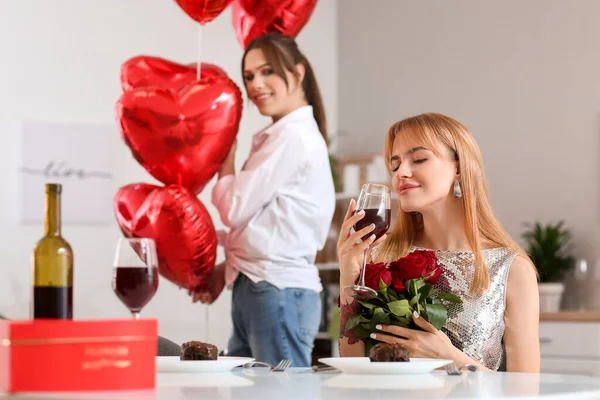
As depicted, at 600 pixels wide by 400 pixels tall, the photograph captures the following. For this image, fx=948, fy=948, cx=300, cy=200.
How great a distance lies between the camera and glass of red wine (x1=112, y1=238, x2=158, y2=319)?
57.7 inches

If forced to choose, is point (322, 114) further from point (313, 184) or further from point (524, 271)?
point (524, 271)

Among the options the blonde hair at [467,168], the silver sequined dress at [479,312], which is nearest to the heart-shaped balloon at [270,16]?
the blonde hair at [467,168]

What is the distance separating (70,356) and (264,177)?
1.84m

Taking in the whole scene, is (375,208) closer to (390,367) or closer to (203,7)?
(390,367)

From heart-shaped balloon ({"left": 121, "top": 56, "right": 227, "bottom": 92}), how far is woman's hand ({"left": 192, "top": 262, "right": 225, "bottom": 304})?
63 cm

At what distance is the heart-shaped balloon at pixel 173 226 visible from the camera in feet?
9.56

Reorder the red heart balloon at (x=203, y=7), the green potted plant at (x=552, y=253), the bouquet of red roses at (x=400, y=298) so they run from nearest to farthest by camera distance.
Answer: the bouquet of red roses at (x=400, y=298)
the red heart balloon at (x=203, y=7)
the green potted plant at (x=552, y=253)

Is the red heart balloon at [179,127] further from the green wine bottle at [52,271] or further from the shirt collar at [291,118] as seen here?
the green wine bottle at [52,271]

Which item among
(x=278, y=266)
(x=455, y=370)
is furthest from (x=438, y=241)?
(x=278, y=266)

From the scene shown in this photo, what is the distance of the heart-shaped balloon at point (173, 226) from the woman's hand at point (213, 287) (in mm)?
78

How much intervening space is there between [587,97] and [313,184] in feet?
7.14

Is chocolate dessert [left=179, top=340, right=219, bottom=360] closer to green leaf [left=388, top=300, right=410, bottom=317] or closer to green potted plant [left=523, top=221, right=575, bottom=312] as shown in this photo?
green leaf [left=388, top=300, right=410, bottom=317]

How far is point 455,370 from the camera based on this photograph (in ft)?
4.93

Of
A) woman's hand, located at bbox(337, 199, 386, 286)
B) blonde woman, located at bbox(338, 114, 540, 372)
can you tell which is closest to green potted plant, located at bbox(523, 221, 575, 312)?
blonde woman, located at bbox(338, 114, 540, 372)
